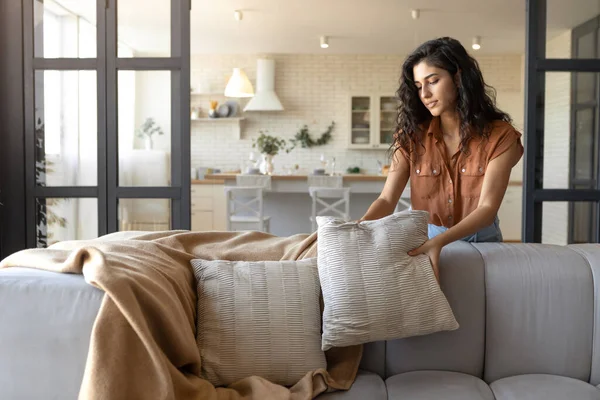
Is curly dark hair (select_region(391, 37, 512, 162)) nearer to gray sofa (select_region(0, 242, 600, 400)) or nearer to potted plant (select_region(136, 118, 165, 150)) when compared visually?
gray sofa (select_region(0, 242, 600, 400))

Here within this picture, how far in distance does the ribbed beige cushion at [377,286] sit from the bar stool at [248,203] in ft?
16.6

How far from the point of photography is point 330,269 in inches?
84.3

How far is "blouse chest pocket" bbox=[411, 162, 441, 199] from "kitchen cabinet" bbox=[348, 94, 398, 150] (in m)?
8.27

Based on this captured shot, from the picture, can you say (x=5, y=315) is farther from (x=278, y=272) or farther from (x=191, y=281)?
(x=278, y=272)

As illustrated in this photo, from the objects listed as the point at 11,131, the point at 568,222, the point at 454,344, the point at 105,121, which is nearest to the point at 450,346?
the point at 454,344

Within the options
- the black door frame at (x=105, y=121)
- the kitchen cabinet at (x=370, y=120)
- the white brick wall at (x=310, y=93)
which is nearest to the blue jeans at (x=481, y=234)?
the black door frame at (x=105, y=121)

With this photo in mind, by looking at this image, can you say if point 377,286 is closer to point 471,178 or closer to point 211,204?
point 471,178

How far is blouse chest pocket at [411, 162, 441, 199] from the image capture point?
2.61 metres

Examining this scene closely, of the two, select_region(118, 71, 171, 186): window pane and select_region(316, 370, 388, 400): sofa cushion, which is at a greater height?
select_region(118, 71, 171, 186): window pane

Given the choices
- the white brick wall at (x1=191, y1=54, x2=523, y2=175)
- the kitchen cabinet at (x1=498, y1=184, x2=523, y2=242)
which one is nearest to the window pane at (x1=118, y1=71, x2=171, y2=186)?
the kitchen cabinet at (x1=498, y1=184, x2=523, y2=242)

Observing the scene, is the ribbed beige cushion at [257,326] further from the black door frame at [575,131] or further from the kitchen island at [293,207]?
the kitchen island at [293,207]

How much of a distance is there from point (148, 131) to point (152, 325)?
2.08m

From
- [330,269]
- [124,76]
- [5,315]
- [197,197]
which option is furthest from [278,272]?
[197,197]

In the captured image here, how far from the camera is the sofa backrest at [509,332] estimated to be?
7.50 feet
